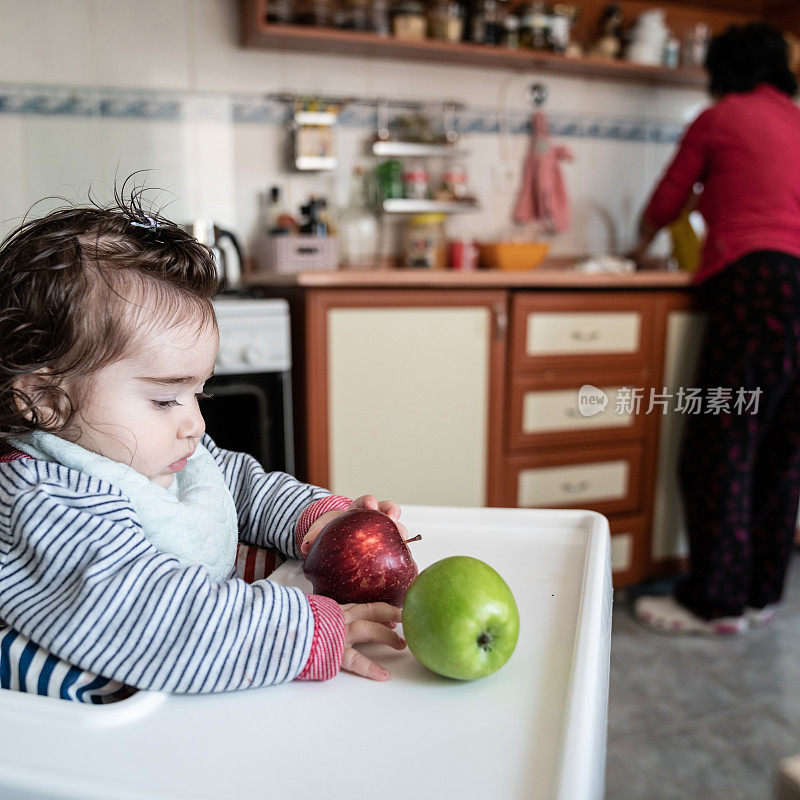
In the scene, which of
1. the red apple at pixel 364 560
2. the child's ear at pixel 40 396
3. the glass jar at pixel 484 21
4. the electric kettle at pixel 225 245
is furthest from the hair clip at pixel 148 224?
the glass jar at pixel 484 21


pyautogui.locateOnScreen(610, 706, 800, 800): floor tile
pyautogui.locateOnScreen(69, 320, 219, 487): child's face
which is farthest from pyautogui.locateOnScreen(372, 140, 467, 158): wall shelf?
pyautogui.locateOnScreen(69, 320, 219, 487): child's face

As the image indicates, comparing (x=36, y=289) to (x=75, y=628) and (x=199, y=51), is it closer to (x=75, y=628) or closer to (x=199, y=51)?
(x=75, y=628)

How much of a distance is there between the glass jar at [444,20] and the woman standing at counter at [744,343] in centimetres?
67

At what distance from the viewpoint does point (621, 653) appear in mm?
1648

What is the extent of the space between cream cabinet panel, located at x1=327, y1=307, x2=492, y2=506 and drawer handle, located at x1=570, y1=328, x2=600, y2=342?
22cm

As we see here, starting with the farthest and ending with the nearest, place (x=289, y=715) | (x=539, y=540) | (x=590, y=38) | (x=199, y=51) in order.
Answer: (x=590, y=38) → (x=199, y=51) → (x=539, y=540) → (x=289, y=715)

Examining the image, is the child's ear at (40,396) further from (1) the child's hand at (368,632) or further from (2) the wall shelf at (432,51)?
(2) the wall shelf at (432,51)

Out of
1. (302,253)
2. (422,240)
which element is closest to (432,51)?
(422,240)

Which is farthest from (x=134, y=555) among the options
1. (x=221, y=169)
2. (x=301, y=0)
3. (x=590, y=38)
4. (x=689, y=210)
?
(x=590, y=38)

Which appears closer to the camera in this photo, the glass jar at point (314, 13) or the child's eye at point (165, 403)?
the child's eye at point (165, 403)

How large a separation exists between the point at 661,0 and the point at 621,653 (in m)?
1.96

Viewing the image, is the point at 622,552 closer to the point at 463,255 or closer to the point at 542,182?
the point at 463,255

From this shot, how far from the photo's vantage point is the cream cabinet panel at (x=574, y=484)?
1.87 meters

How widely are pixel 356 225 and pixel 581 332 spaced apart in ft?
2.37
